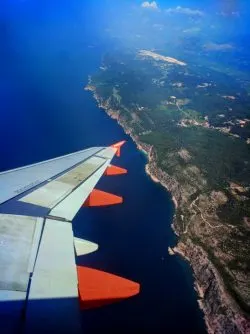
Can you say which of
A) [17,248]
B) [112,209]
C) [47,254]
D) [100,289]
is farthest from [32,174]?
[112,209]

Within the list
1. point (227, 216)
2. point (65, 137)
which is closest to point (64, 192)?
point (227, 216)

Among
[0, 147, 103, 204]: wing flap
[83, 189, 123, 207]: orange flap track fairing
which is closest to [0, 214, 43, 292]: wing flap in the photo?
[0, 147, 103, 204]: wing flap

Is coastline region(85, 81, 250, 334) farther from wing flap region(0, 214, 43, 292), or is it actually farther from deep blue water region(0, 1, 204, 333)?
wing flap region(0, 214, 43, 292)

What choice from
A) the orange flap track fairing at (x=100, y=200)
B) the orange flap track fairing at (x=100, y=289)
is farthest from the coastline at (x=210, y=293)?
the orange flap track fairing at (x=100, y=289)

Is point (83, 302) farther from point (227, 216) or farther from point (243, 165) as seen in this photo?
point (243, 165)

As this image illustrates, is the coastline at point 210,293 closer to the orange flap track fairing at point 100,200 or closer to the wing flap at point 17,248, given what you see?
the orange flap track fairing at point 100,200
